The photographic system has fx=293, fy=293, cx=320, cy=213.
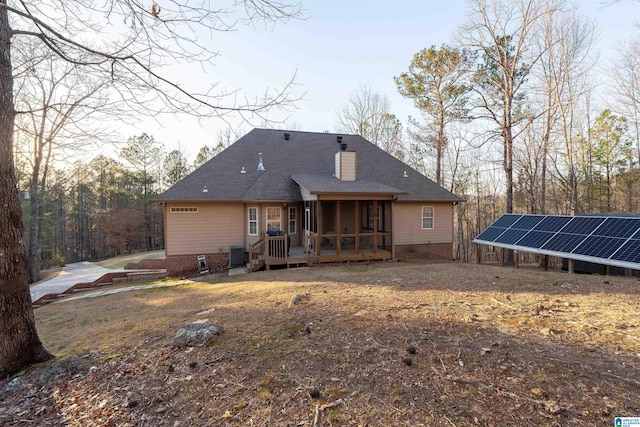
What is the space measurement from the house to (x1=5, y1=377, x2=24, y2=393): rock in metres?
8.29

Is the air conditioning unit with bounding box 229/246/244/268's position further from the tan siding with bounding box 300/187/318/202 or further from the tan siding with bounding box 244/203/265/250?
the tan siding with bounding box 300/187/318/202

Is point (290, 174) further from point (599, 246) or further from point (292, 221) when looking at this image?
point (599, 246)

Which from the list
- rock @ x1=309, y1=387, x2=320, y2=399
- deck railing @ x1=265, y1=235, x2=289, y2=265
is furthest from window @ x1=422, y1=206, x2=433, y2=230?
rock @ x1=309, y1=387, x2=320, y2=399

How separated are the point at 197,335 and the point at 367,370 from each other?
208 centimetres

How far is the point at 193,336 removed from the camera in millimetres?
3492

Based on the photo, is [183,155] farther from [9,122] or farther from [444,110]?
[9,122]

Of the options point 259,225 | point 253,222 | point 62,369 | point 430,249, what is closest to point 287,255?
point 259,225

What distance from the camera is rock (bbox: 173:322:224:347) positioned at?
342 centimetres

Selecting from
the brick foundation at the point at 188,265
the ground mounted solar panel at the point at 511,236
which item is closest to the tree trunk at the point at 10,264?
the brick foundation at the point at 188,265

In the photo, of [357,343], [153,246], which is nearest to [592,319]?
[357,343]

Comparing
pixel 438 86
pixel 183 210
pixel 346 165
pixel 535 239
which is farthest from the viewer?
pixel 438 86

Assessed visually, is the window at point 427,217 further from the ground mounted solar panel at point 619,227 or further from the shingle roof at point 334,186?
the ground mounted solar panel at point 619,227

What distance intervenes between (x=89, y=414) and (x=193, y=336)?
1166 mm

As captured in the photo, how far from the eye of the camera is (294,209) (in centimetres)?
1420
